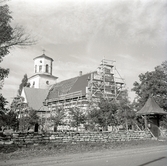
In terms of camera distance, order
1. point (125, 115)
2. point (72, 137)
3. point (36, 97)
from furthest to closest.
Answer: point (36, 97), point (125, 115), point (72, 137)

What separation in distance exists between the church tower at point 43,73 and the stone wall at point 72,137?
130 ft

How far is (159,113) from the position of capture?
23859 mm

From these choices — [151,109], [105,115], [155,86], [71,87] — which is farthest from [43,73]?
[151,109]

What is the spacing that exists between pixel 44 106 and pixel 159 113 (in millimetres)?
30772

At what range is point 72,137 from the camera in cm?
1962

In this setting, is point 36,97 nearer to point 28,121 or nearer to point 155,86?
point 28,121

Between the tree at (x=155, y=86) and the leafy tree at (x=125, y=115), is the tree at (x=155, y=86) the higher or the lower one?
the higher one

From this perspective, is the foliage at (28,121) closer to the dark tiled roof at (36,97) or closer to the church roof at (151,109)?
the dark tiled roof at (36,97)

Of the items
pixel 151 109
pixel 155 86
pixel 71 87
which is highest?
pixel 71 87

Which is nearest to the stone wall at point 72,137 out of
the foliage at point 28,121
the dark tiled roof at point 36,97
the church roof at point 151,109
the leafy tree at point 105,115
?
the church roof at point 151,109

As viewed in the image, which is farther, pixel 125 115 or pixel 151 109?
pixel 125 115

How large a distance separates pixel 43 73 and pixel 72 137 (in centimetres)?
4225

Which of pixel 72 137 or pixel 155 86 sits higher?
pixel 155 86

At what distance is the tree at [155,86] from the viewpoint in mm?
34344
